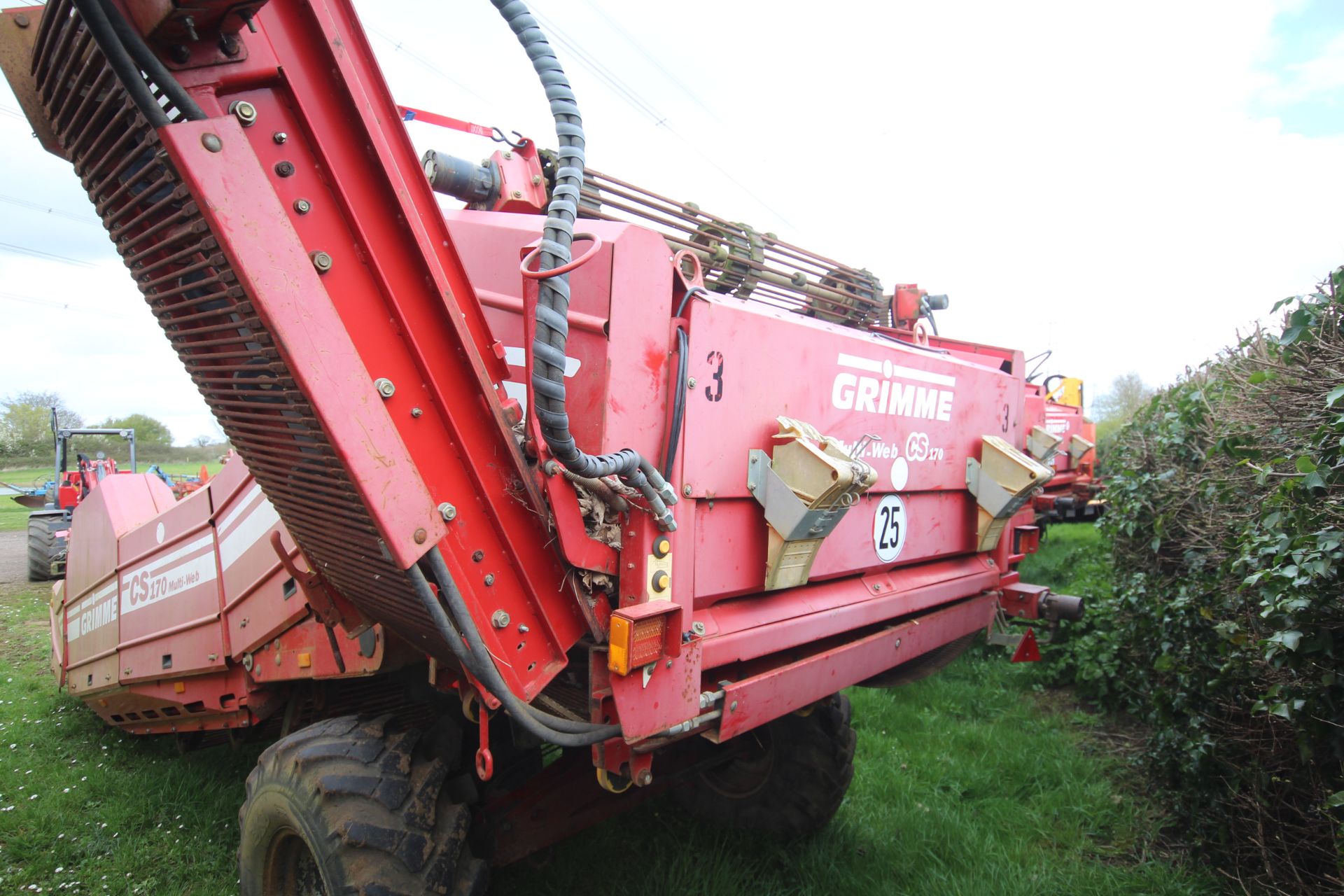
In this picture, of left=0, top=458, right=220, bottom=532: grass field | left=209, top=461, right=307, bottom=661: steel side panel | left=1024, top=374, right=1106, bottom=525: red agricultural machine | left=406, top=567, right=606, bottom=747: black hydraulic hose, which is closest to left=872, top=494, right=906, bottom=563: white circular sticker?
left=406, top=567, right=606, bottom=747: black hydraulic hose

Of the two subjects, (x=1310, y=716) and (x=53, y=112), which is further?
(x=1310, y=716)

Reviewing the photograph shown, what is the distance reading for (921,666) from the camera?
3.64 metres

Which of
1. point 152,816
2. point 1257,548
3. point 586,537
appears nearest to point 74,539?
point 152,816

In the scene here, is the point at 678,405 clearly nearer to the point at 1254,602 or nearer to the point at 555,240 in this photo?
the point at 555,240

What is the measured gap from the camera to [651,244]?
209 cm

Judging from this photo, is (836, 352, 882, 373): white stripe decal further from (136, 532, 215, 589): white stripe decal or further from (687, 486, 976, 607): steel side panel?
(136, 532, 215, 589): white stripe decal

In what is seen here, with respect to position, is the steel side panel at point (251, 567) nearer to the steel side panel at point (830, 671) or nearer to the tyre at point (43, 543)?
the steel side panel at point (830, 671)

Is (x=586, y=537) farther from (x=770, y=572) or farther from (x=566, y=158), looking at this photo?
(x=566, y=158)

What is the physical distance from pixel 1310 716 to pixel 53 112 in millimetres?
3571

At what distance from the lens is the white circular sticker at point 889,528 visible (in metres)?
3.04

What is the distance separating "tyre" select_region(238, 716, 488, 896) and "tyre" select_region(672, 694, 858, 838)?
1512 mm

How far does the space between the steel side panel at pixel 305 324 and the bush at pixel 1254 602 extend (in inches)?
93.9

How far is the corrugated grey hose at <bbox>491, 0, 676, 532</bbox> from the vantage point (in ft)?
5.67

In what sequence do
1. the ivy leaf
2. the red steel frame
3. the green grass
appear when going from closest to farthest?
the red steel frame, the ivy leaf, the green grass
